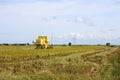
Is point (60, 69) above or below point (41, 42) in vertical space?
below

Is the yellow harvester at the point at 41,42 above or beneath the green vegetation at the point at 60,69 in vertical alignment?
above

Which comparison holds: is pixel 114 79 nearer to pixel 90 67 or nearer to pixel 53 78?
pixel 53 78

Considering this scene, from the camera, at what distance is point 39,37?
98.9 metres

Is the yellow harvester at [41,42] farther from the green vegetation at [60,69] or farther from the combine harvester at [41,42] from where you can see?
the green vegetation at [60,69]

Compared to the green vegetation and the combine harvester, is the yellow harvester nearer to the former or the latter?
the combine harvester

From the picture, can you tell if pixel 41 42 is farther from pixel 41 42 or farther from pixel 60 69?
pixel 60 69

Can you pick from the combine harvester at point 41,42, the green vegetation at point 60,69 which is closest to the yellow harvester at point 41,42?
the combine harvester at point 41,42

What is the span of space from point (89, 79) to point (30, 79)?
2943 millimetres

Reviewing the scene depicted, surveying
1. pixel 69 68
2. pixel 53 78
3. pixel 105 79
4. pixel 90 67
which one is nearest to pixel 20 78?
pixel 53 78

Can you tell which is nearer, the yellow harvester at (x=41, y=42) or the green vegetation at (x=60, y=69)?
the green vegetation at (x=60, y=69)

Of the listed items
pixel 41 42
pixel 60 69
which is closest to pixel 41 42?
pixel 41 42

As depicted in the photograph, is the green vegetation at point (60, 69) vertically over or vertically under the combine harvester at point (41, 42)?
under

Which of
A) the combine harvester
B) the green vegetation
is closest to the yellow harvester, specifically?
the combine harvester

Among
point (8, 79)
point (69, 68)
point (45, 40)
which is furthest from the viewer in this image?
point (45, 40)
